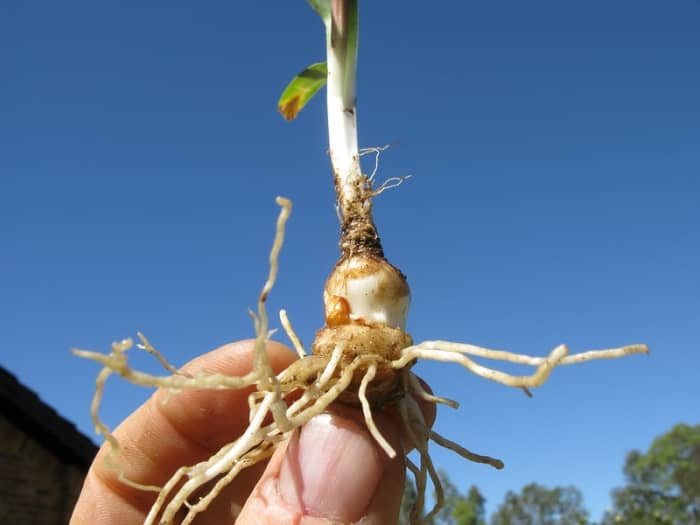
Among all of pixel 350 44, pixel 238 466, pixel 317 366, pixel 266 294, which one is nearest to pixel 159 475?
pixel 238 466

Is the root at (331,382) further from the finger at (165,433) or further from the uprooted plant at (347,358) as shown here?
the finger at (165,433)

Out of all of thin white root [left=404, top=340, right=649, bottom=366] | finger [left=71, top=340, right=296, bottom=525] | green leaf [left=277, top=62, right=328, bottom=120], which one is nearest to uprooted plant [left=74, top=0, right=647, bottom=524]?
thin white root [left=404, top=340, right=649, bottom=366]

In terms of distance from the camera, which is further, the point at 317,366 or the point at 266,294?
the point at 317,366

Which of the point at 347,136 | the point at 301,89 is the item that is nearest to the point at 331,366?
the point at 347,136

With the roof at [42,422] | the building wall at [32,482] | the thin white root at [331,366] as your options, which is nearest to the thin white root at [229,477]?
the thin white root at [331,366]

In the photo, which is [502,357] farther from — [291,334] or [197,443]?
[197,443]

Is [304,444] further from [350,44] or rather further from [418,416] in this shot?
[350,44]
